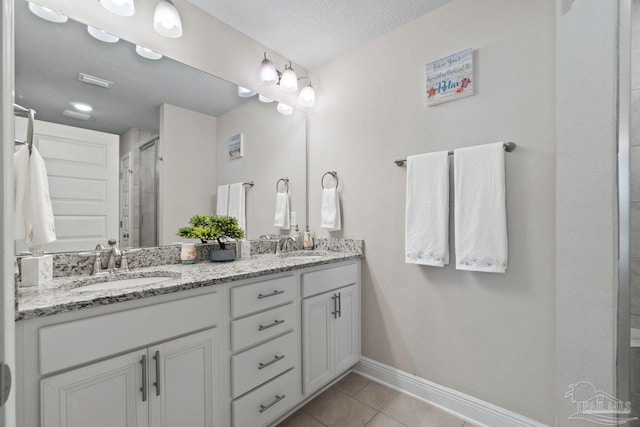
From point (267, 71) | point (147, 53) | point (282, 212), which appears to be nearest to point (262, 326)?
point (282, 212)

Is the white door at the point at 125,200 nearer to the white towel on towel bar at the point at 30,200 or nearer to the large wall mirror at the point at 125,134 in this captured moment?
the large wall mirror at the point at 125,134

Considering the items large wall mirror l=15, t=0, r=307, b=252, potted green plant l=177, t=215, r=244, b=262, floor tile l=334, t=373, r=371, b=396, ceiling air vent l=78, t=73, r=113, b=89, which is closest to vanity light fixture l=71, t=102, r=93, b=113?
large wall mirror l=15, t=0, r=307, b=252

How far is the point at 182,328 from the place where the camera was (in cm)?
112

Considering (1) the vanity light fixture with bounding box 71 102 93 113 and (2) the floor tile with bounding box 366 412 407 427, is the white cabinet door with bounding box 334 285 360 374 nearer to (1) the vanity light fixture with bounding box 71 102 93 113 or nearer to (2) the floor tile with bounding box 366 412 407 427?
(2) the floor tile with bounding box 366 412 407 427

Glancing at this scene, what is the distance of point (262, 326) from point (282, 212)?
3.58 ft

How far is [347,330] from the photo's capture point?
1.95m

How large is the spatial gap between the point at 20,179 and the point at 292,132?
1677mm

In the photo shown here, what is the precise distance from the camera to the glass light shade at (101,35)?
138cm

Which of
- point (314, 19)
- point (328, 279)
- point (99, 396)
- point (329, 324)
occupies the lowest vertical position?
point (329, 324)

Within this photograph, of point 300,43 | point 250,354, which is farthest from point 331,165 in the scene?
point 250,354

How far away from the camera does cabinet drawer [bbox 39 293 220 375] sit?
2.80 feet

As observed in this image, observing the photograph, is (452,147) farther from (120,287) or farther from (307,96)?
(120,287)

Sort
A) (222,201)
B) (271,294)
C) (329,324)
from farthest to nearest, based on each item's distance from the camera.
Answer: (222,201) < (329,324) < (271,294)

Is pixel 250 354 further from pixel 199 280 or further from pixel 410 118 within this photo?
pixel 410 118
